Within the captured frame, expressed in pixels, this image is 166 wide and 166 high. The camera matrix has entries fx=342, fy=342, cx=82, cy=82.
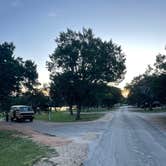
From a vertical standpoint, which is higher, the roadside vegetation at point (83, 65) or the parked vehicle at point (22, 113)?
the roadside vegetation at point (83, 65)

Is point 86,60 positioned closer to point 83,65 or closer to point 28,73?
point 83,65

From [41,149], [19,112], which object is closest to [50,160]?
[41,149]

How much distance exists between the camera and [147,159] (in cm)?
1212

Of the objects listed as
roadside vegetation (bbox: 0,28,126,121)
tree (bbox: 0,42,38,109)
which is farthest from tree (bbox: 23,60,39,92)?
tree (bbox: 0,42,38,109)

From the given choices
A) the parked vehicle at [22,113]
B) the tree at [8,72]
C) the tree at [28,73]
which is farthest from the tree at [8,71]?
the parked vehicle at [22,113]

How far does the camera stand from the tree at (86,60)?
156 ft

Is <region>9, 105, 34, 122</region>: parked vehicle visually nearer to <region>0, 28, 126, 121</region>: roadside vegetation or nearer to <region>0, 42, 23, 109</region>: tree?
<region>0, 28, 126, 121</region>: roadside vegetation

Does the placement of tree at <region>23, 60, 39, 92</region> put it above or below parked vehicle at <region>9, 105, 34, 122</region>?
above

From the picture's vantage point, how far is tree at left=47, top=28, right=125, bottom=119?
156ft

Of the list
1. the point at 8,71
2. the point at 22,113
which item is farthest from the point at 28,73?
the point at 8,71

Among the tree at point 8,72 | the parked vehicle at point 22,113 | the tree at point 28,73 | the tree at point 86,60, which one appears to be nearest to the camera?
the tree at point 8,72

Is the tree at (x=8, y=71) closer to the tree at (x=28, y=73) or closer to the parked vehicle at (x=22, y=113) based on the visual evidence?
the tree at (x=28, y=73)

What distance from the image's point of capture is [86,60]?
47.6m

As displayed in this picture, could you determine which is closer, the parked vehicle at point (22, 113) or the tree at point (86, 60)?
the parked vehicle at point (22, 113)
